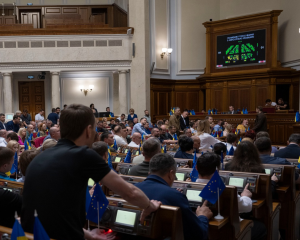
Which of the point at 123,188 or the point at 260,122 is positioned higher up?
the point at 123,188

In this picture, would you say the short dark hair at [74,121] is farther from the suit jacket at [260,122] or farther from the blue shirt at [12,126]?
the suit jacket at [260,122]

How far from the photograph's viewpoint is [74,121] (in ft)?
5.96

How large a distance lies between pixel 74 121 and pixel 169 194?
0.81 m

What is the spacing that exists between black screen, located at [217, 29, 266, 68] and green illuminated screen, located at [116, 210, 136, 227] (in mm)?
13355

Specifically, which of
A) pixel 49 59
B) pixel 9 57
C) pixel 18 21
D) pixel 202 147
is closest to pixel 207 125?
pixel 202 147

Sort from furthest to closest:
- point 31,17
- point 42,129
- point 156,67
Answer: point 31,17, point 156,67, point 42,129

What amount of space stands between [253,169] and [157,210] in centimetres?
172

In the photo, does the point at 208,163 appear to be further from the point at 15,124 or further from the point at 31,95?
the point at 31,95

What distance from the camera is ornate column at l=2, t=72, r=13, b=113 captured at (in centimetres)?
1423

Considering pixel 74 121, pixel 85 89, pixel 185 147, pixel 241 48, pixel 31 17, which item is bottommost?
pixel 185 147

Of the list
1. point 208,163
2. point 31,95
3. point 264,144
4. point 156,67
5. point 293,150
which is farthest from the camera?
point 31,95

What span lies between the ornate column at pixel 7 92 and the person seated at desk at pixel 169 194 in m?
13.4

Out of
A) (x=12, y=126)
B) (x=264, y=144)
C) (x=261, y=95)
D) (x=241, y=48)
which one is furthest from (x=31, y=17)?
(x=264, y=144)

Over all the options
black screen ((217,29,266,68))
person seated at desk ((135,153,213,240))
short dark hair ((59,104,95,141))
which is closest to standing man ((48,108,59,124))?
black screen ((217,29,266,68))
